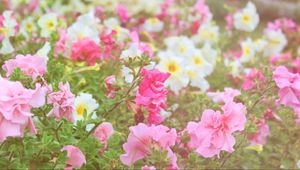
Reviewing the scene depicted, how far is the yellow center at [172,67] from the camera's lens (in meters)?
3.54

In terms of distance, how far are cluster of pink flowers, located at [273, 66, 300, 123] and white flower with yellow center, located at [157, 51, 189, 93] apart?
3.40 ft

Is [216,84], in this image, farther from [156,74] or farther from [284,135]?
[156,74]

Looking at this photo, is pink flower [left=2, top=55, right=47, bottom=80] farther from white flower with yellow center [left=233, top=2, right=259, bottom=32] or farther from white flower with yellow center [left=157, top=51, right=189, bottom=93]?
white flower with yellow center [left=233, top=2, right=259, bottom=32]

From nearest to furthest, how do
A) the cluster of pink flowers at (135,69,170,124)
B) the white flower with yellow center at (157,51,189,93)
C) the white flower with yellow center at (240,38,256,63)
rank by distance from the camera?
the cluster of pink flowers at (135,69,170,124), the white flower with yellow center at (157,51,189,93), the white flower with yellow center at (240,38,256,63)

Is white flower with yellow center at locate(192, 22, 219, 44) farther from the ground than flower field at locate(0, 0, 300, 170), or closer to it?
farther from the ground

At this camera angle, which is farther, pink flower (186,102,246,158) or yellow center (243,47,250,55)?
yellow center (243,47,250,55)

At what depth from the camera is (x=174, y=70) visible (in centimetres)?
354

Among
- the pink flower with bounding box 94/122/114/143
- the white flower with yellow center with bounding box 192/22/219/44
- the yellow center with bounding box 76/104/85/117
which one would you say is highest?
the white flower with yellow center with bounding box 192/22/219/44

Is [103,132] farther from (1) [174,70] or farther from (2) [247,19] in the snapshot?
(2) [247,19]

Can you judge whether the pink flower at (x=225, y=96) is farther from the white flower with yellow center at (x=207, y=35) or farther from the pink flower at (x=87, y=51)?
the white flower with yellow center at (x=207, y=35)

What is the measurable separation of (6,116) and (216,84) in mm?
2323

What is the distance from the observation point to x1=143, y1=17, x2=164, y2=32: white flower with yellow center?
16.3ft

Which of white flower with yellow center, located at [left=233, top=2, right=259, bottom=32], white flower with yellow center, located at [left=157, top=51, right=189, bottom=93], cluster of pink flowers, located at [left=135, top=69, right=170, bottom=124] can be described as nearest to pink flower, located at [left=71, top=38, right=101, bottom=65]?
white flower with yellow center, located at [left=157, top=51, right=189, bottom=93]

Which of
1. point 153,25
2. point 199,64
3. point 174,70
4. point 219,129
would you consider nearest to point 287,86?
point 219,129
